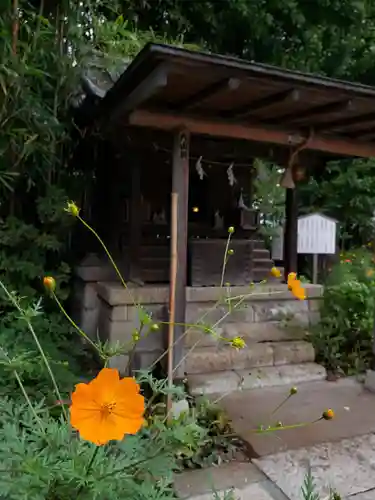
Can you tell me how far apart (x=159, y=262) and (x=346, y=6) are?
16.7ft

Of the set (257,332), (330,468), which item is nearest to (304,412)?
(330,468)

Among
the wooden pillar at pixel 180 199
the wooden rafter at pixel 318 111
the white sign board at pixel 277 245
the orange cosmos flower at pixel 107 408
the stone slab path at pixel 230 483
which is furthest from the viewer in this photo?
the white sign board at pixel 277 245

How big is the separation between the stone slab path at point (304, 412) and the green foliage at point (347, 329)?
267 millimetres

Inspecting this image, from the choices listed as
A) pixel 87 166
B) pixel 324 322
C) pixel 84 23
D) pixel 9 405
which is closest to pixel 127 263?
pixel 87 166

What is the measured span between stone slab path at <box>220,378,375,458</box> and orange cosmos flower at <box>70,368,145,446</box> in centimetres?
163

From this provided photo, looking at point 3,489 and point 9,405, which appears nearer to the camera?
point 3,489

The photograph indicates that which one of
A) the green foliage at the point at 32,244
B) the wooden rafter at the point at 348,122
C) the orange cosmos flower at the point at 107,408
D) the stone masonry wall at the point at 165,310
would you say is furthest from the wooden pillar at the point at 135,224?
the orange cosmos flower at the point at 107,408

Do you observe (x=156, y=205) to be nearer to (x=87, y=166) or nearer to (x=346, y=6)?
(x=87, y=166)

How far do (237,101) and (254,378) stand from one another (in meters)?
2.13

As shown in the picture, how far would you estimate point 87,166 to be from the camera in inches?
184

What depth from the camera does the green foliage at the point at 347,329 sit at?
3973 mm

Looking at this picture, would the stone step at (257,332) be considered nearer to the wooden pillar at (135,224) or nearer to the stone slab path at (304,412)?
the stone slab path at (304,412)

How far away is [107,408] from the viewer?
39.3 inches

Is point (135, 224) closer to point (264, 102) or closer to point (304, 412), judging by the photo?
point (264, 102)
